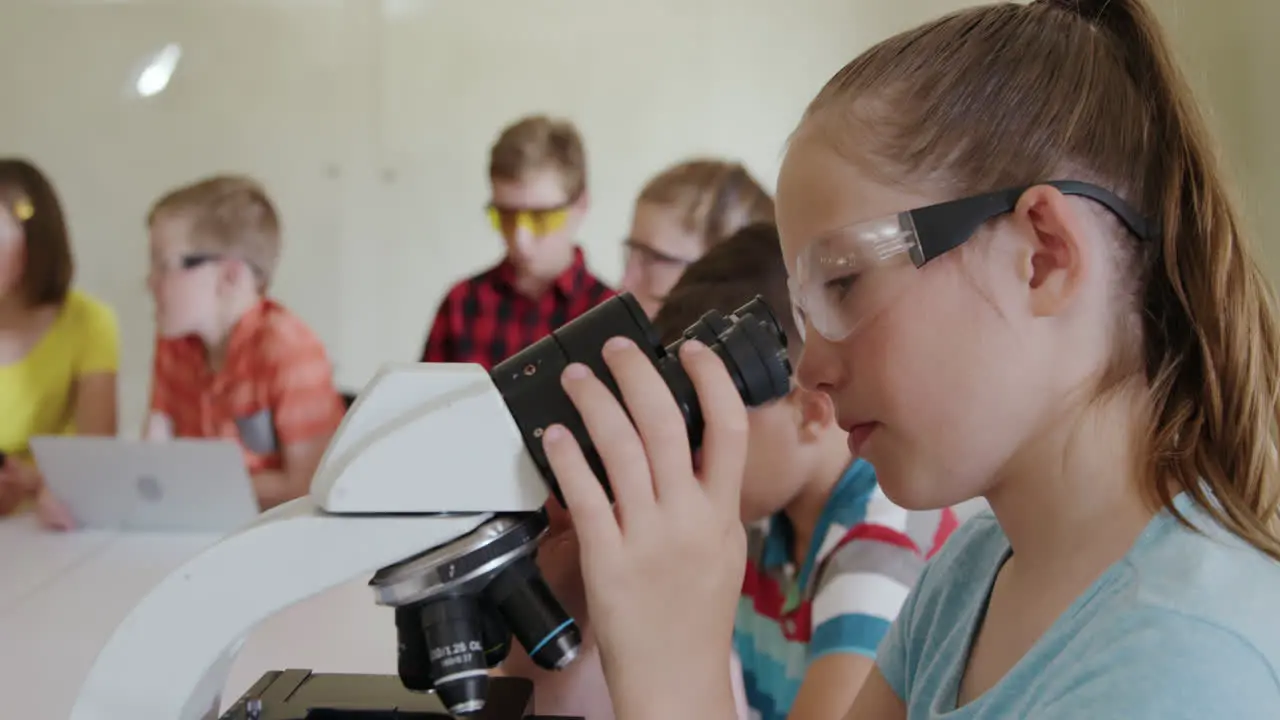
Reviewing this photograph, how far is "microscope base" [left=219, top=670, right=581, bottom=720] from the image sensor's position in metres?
0.72

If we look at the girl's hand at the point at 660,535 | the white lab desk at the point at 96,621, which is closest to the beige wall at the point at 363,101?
the white lab desk at the point at 96,621

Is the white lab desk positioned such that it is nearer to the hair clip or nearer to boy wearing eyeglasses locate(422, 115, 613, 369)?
the hair clip

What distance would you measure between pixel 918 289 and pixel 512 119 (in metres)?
3.23

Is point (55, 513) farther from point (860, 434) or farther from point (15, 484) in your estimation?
point (860, 434)

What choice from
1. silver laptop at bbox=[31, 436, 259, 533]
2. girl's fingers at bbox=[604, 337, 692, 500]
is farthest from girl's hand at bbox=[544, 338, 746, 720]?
silver laptop at bbox=[31, 436, 259, 533]

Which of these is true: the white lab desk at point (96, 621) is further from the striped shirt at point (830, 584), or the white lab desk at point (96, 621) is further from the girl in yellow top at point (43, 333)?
the girl in yellow top at point (43, 333)

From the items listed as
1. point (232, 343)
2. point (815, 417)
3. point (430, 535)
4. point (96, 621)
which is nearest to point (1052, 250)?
point (430, 535)

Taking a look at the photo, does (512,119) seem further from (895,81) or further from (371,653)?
(895,81)

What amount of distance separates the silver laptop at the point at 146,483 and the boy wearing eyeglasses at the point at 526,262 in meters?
0.92

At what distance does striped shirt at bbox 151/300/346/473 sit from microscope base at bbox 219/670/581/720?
1259 mm

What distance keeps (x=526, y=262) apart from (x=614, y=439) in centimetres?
200

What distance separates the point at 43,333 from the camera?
2318 millimetres

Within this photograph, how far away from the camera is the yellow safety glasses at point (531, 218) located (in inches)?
100.0

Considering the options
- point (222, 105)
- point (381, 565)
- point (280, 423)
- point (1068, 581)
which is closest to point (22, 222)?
point (280, 423)
